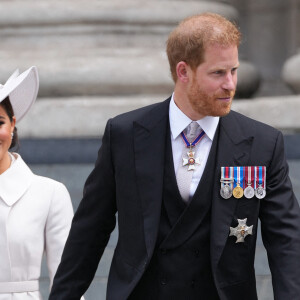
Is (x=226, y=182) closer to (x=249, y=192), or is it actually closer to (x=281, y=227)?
(x=249, y=192)

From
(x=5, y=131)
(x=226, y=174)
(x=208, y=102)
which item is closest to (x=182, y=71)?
(x=208, y=102)

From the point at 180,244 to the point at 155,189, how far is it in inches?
8.0

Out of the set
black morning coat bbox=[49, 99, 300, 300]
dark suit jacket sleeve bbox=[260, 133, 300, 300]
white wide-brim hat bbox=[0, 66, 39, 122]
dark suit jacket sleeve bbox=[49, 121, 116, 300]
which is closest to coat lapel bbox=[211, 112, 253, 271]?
black morning coat bbox=[49, 99, 300, 300]

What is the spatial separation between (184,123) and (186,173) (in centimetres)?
17

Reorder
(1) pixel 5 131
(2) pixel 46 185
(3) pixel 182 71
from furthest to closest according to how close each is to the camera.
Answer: (2) pixel 46 185, (1) pixel 5 131, (3) pixel 182 71

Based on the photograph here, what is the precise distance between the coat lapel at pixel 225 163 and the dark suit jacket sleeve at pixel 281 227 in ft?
0.36

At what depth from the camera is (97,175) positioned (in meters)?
3.59

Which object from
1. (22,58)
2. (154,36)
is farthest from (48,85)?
(154,36)

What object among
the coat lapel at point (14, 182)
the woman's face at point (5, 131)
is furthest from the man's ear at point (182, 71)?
the coat lapel at point (14, 182)

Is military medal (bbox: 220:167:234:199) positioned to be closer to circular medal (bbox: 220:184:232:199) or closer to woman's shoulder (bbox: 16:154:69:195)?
circular medal (bbox: 220:184:232:199)

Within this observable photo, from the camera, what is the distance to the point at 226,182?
3449 millimetres

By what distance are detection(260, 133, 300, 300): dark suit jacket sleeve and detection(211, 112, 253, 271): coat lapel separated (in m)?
0.11

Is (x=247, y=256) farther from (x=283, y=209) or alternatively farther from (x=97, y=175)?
(x=97, y=175)

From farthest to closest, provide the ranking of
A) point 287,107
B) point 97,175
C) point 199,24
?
point 287,107
point 97,175
point 199,24
